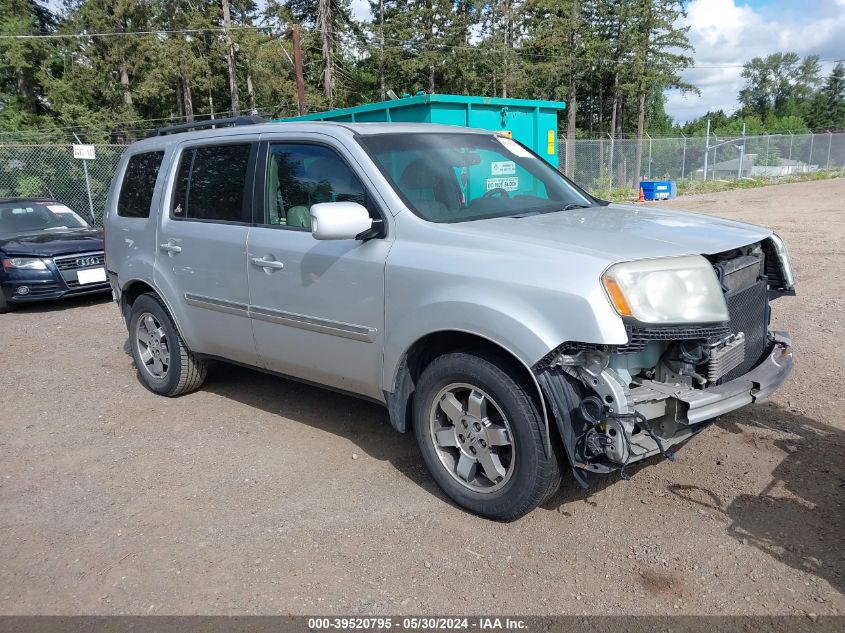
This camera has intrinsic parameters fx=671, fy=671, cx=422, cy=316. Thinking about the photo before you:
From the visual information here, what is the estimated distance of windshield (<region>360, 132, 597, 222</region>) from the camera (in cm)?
377

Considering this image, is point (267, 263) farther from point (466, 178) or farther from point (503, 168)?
point (503, 168)

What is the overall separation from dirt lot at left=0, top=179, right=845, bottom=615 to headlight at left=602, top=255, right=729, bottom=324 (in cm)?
110

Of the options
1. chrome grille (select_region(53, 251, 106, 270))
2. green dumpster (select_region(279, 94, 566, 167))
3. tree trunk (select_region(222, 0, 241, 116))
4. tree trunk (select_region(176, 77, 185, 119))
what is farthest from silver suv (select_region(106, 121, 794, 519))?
tree trunk (select_region(176, 77, 185, 119))

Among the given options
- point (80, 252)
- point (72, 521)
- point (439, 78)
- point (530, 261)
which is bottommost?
point (72, 521)

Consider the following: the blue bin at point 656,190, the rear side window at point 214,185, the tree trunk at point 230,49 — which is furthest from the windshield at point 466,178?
the tree trunk at point 230,49

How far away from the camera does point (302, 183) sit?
13.6ft

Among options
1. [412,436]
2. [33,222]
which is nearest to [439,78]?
[33,222]

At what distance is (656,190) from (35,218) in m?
20.9

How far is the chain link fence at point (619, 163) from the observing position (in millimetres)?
16531

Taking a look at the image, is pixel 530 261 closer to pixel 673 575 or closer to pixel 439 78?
pixel 673 575

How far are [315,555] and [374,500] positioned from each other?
1.83 ft

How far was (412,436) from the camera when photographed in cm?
450

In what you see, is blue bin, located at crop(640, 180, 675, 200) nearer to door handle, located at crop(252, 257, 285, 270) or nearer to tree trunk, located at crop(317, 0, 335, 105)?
tree trunk, located at crop(317, 0, 335, 105)

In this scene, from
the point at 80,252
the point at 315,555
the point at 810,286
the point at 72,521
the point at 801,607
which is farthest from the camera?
the point at 80,252
